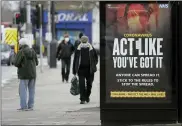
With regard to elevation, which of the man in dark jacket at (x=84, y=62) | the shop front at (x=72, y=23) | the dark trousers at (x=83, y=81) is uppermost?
the shop front at (x=72, y=23)

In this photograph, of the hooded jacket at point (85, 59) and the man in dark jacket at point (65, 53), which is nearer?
the hooded jacket at point (85, 59)

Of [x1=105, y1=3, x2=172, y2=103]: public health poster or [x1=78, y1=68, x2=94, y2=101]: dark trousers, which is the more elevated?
[x1=105, y1=3, x2=172, y2=103]: public health poster

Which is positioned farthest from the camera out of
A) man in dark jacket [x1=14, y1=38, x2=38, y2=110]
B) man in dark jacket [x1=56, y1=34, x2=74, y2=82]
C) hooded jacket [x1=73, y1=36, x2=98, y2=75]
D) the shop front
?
the shop front

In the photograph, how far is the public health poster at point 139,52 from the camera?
9.01 metres

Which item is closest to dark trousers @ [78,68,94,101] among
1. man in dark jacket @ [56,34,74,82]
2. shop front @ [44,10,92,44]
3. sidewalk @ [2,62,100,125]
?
sidewalk @ [2,62,100,125]

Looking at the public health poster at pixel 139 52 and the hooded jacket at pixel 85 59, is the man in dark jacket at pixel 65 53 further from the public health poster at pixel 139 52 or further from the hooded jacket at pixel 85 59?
the public health poster at pixel 139 52

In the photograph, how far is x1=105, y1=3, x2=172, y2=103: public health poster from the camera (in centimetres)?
901

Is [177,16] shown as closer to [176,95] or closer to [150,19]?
[150,19]

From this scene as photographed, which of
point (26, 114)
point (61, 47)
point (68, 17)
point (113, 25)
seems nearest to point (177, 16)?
point (113, 25)

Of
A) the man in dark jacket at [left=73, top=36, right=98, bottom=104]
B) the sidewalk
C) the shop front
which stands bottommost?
the sidewalk

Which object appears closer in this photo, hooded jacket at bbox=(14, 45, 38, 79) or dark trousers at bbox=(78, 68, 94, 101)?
hooded jacket at bbox=(14, 45, 38, 79)

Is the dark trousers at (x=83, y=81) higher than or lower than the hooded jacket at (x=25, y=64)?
lower

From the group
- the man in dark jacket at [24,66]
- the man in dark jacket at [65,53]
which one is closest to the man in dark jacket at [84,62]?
the man in dark jacket at [24,66]

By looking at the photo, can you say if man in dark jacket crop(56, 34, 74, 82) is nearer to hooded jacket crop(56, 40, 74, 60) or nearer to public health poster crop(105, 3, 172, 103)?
hooded jacket crop(56, 40, 74, 60)
